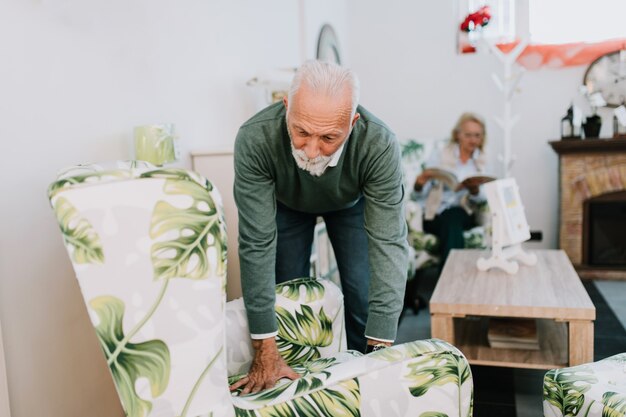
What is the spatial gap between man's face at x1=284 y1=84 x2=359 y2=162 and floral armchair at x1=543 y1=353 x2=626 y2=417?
0.71m

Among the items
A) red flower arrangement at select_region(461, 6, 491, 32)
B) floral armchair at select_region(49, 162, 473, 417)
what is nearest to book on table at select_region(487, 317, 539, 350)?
floral armchair at select_region(49, 162, 473, 417)

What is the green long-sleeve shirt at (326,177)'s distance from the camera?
127 cm

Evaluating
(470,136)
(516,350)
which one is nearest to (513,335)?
(516,350)

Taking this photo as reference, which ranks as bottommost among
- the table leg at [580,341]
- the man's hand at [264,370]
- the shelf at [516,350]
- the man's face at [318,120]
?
the shelf at [516,350]

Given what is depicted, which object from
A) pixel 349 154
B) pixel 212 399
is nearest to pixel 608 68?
pixel 349 154

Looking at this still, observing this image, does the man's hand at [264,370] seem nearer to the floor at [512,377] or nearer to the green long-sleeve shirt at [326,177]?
the green long-sleeve shirt at [326,177]

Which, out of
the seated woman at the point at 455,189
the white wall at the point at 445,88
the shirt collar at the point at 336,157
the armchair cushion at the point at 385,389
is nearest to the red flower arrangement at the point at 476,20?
the white wall at the point at 445,88

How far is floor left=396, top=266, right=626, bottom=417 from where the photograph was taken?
1.97 meters

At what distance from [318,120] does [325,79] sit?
0.27 feet

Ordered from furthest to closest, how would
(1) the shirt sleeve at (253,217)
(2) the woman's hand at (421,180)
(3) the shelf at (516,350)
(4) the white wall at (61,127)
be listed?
(2) the woman's hand at (421,180)
(3) the shelf at (516,350)
(4) the white wall at (61,127)
(1) the shirt sleeve at (253,217)

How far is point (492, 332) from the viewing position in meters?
2.07

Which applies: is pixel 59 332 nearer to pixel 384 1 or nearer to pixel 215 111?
pixel 215 111

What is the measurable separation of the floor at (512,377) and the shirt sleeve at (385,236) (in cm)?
89

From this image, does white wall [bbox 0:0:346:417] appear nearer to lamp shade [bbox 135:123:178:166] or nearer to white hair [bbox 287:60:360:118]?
lamp shade [bbox 135:123:178:166]
